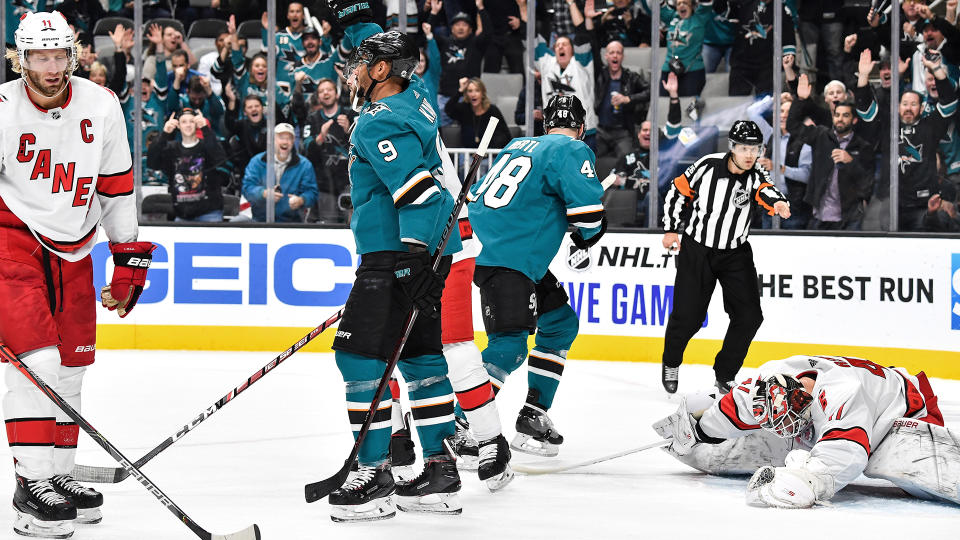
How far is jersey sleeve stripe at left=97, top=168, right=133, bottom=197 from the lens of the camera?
338cm

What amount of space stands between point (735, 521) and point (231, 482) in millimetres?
1515

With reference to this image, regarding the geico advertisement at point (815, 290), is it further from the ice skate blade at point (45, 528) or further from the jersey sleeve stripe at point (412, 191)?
the ice skate blade at point (45, 528)

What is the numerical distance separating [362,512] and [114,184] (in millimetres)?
1072

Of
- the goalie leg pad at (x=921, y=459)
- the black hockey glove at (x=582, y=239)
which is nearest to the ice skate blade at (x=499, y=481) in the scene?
the black hockey glove at (x=582, y=239)

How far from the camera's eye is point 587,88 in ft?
27.6

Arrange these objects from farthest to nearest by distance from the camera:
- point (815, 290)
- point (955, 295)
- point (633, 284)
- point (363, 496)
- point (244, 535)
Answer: point (633, 284)
point (815, 290)
point (955, 295)
point (363, 496)
point (244, 535)

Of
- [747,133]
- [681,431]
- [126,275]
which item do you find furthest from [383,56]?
[747,133]

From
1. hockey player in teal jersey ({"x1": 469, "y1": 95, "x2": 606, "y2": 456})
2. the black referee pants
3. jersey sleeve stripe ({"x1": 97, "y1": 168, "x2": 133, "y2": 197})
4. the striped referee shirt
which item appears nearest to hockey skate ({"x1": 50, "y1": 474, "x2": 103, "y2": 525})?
jersey sleeve stripe ({"x1": 97, "y1": 168, "x2": 133, "y2": 197})

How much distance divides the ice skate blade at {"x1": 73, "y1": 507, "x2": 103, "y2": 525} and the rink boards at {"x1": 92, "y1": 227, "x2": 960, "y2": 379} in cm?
420

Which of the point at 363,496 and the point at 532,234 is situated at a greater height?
the point at 532,234

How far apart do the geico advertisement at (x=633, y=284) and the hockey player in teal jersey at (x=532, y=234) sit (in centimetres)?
282

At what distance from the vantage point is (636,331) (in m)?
7.49

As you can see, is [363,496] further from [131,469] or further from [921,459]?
[921,459]

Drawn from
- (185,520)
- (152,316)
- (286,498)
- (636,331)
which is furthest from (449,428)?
(152,316)
